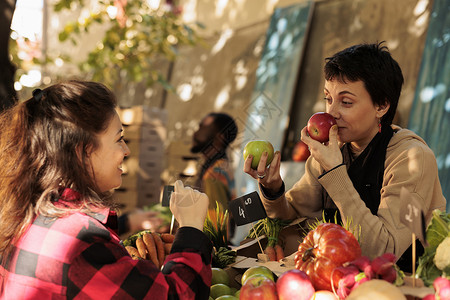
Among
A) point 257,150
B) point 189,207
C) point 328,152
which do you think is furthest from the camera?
point 257,150

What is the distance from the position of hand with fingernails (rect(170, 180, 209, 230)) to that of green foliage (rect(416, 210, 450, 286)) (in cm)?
66

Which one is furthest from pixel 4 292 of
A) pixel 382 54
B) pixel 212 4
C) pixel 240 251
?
pixel 212 4

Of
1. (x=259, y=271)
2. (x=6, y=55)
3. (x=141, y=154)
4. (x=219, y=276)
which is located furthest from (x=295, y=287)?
(x=141, y=154)

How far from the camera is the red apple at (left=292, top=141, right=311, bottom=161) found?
5.16 meters

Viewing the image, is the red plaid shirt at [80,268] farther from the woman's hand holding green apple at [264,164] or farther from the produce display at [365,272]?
the woman's hand holding green apple at [264,164]

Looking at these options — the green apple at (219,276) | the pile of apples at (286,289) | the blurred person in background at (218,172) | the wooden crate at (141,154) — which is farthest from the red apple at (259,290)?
the wooden crate at (141,154)

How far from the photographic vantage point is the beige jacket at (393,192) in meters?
1.67

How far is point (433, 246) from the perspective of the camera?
144 cm

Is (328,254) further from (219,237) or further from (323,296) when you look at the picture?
(219,237)

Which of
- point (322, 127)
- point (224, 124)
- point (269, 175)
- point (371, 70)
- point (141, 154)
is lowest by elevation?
point (141, 154)

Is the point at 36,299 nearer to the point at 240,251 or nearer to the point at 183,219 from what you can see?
the point at 183,219

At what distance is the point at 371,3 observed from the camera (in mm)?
5262

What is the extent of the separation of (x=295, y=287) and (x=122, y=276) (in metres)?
0.48

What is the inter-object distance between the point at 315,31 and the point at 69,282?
5.09 m
